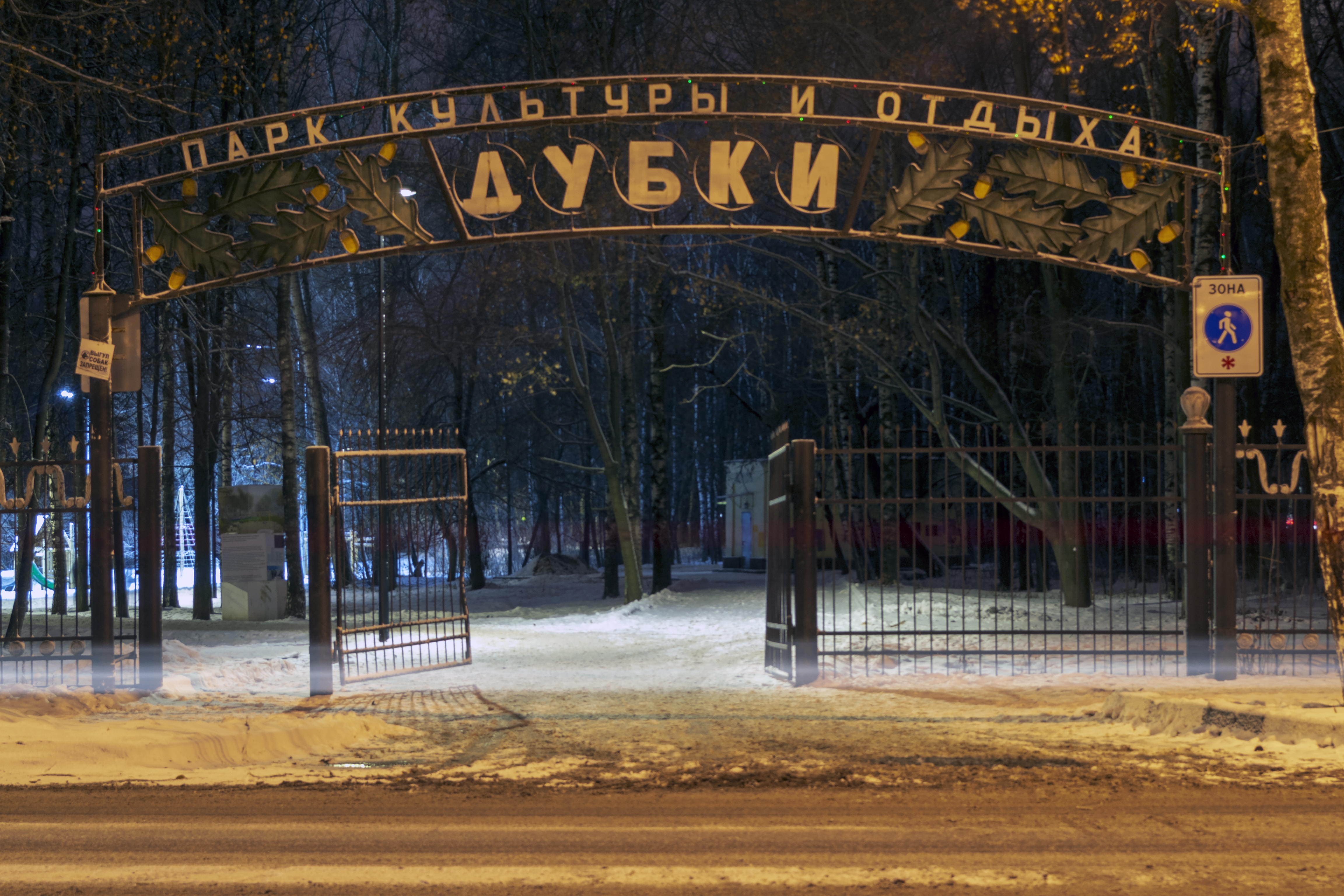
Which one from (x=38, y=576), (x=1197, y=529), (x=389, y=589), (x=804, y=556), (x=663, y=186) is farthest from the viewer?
(x=38, y=576)

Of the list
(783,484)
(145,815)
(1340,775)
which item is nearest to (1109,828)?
(1340,775)

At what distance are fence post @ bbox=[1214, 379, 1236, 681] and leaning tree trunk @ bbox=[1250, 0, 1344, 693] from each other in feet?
4.51

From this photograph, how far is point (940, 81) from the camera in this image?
63.5 ft

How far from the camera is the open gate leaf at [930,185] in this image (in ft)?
35.7

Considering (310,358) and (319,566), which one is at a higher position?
(310,358)

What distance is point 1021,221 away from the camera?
11141 millimetres

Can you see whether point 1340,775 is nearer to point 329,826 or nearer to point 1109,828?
point 1109,828

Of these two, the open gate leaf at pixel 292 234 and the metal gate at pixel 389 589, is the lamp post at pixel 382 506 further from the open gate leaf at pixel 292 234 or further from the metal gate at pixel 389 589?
the open gate leaf at pixel 292 234

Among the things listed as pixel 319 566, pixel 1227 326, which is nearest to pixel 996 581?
pixel 1227 326

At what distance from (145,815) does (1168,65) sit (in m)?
18.2

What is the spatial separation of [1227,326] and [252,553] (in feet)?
60.3

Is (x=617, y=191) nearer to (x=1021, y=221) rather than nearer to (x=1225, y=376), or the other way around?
(x=1021, y=221)

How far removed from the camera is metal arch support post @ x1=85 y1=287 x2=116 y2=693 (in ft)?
36.2

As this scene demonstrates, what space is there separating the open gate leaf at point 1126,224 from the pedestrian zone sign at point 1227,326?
2.82 ft
